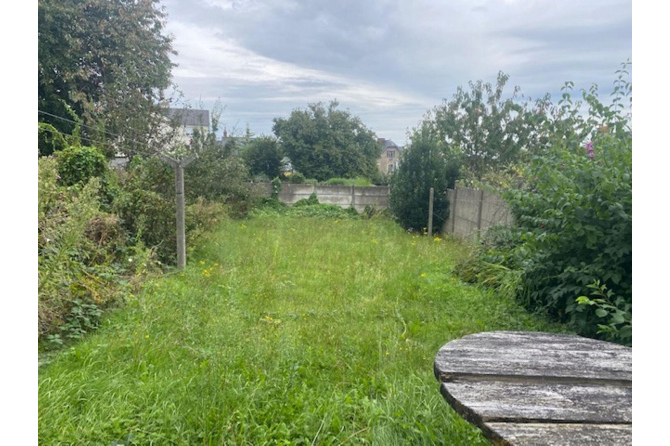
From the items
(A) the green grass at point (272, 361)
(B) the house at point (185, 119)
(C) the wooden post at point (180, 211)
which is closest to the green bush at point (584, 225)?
(A) the green grass at point (272, 361)

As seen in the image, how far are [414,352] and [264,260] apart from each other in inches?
135

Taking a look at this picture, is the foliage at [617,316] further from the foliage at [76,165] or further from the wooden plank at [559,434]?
the foliage at [76,165]

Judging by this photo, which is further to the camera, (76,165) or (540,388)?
(76,165)

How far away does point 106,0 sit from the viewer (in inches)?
492

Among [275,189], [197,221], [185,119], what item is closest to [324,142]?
[275,189]

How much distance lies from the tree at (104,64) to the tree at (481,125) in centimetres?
1064

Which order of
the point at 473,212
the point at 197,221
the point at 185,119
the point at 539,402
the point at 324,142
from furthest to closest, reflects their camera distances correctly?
the point at 324,142 < the point at 185,119 < the point at 473,212 < the point at 197,221 < the point at 539,402

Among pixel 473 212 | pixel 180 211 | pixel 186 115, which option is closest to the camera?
pixel 180 211

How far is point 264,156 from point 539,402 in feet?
59.4

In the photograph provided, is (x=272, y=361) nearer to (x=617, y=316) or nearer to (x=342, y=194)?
(x=617, y=316)

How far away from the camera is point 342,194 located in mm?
14195

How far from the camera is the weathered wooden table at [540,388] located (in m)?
1.17

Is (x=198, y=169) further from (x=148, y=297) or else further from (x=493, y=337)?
(x=493, y=337)

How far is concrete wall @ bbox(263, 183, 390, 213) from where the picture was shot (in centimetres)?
1404
